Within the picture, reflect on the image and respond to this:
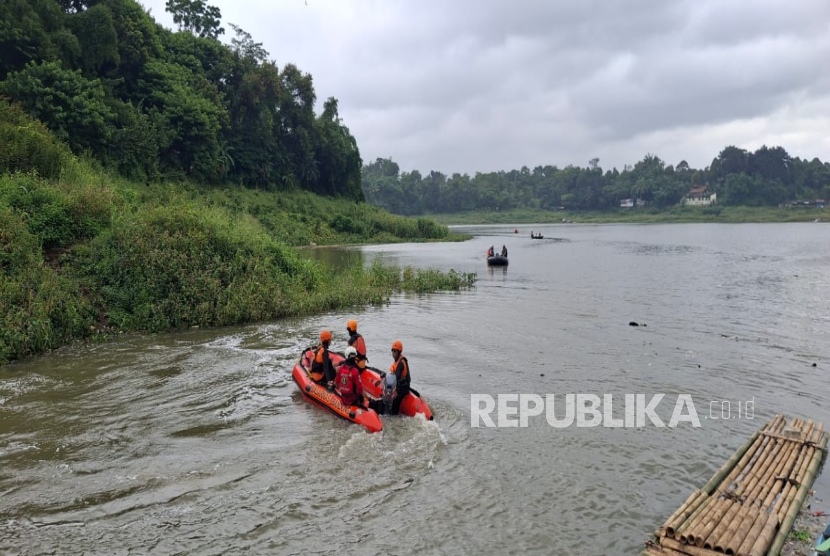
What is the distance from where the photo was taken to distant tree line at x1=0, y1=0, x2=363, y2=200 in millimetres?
36344

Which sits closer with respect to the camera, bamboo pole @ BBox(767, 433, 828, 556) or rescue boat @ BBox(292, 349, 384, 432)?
bamboo pole @ BBox(767, 433, 828, 556)

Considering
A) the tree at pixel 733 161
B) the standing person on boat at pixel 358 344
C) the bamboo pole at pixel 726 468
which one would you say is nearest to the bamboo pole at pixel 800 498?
the bamboo pole at pixel 726 468

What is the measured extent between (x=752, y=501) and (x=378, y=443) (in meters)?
5.49

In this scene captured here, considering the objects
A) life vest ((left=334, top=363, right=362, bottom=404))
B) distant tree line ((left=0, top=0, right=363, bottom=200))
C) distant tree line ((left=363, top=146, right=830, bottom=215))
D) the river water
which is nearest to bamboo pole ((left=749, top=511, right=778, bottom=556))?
the river water

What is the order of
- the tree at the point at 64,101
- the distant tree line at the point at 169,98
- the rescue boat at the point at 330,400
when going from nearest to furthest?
the rescue boat at the point at 330,400 → the tree at the point at 64,101 → the distant tree line at the point at 169,98

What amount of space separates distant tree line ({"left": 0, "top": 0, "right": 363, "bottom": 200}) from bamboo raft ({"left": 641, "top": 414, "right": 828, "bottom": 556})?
38158 millimetres

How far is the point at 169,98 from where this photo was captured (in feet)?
163

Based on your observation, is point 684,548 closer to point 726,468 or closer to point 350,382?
point 726,468

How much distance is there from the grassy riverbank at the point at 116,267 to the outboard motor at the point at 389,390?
8.67 metres

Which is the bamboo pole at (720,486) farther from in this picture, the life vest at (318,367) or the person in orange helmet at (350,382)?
the life vest at (318,367)

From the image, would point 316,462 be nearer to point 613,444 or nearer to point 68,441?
point 68,441

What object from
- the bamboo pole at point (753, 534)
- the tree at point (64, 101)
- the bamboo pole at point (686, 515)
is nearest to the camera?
the bamboo pole at point (753, 534)

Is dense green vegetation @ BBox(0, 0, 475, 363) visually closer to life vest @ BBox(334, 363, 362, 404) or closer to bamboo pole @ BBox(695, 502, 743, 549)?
life vest @ BBox(334, 363, 362, 404)

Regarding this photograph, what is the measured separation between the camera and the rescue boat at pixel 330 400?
10.2m
